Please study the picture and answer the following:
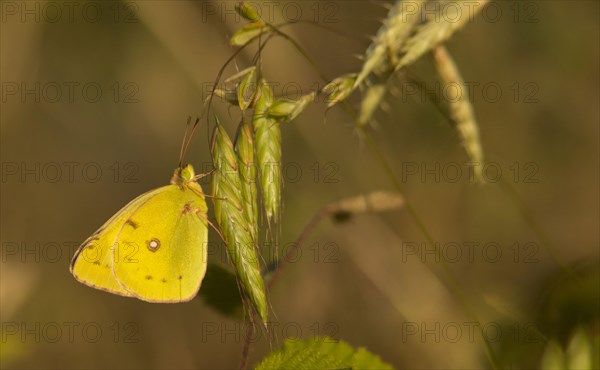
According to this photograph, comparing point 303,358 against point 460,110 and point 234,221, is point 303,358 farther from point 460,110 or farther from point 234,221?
point 460,110

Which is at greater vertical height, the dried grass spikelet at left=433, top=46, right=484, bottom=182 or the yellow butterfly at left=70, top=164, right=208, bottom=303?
the yellow butterfly at left=70, top=164, right=208, bottom=303

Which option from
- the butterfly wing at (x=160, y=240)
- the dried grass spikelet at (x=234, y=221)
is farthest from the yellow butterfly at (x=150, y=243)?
the dried grass spikelet at (x=234, y=221)

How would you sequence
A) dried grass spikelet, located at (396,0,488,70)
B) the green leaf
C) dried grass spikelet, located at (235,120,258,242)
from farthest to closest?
dried grass spikelet, located at (396,0,488,70) < dried grass spikelet, located at (235,120,258,242) < the green leaf

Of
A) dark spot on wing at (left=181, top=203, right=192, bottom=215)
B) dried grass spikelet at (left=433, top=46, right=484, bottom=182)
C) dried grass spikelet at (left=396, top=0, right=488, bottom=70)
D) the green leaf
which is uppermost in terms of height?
dark spot on wing at (left=181, top=203, right=192, bottom=215)

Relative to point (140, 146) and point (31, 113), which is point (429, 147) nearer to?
point (140, 146)

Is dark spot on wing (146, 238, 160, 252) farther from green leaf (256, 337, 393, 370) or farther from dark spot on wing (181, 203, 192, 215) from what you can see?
green leaf (256, 337, 393, 370)

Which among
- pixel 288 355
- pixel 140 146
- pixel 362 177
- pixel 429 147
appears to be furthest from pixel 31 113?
pixel 288 355

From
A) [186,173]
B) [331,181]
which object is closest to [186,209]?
[186,173]

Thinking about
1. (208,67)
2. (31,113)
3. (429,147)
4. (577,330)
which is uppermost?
(31,113)

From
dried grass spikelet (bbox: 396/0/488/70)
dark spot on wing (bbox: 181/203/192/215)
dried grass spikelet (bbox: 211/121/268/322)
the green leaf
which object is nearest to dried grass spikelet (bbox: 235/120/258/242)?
dried grass spikelet (bbox: 211/121/268/322)
